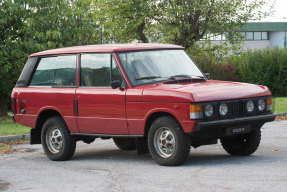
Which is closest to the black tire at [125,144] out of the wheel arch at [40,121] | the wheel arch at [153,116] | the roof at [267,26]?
the wheel arch at [40,121]

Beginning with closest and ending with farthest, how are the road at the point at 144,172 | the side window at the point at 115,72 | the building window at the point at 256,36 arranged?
the road at the point at 144,172 < the side window at the point at 115,72 < the building window at the point at 256,36

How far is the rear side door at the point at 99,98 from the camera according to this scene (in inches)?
363

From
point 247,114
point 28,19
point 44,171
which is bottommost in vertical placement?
point 44,171

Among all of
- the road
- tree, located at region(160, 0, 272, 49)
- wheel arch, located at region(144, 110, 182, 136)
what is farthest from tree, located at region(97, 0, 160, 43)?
wheel arch, located at region(144, 110, 182, 136)

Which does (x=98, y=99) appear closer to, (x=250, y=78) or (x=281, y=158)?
(x=281, y=158)

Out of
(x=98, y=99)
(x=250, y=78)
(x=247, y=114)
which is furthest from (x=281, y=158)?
(x=250, y=78)

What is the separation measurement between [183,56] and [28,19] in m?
10.6

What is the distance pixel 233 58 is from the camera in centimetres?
4294

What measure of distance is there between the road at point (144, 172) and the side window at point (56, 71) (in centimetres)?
139

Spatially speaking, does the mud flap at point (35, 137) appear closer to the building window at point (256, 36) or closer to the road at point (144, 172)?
the road at point (144, 172)

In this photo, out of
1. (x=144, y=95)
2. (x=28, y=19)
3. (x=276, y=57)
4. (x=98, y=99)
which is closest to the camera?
(x=144, y=95)

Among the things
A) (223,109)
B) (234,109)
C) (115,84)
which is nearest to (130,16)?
(115,84)

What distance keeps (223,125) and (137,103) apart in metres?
1.37

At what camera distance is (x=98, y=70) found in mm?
9727
